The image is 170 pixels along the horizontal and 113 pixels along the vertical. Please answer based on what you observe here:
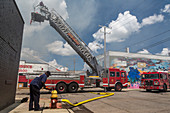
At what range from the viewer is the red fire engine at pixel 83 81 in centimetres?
1280

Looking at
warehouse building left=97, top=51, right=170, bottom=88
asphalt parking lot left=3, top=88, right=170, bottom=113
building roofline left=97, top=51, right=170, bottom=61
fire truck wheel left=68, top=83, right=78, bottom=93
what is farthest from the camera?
building roofline left=97, top=51, right=170, bottom=61

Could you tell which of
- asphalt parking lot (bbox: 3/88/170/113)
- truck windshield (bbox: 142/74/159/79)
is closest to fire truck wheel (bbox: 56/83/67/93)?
asphalt parking lot (bbox: 3/88/170/113)

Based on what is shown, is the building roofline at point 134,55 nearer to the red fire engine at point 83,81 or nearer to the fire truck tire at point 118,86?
the red fire engine at point 83,81

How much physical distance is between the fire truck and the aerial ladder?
549 centimetres

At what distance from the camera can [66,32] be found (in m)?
15.5

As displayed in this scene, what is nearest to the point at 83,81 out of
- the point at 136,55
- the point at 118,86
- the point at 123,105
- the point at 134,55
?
the point at 118,86

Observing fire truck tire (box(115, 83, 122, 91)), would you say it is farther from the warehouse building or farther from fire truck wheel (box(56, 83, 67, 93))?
the warehouse building

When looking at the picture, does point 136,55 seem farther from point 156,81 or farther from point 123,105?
point 123,105

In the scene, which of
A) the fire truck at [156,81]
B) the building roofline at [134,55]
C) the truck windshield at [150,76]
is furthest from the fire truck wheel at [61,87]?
the building roofline at [134,55]

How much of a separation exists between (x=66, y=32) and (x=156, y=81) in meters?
11.9

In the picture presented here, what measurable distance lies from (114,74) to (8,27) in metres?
12.4

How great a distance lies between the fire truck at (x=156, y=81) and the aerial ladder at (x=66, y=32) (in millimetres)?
5490

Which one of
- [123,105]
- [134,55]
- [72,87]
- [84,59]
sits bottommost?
[123,105]

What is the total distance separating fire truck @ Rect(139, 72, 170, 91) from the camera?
48.1 ft
